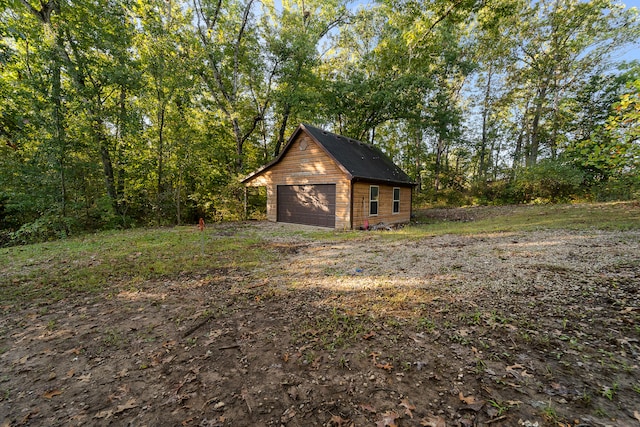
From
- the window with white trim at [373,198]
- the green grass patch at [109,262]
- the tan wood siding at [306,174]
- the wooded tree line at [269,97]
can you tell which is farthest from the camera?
the window with white trim at [373,198]

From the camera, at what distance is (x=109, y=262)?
6.25m

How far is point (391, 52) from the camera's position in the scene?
18141 mm

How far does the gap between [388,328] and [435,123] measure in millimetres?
20044

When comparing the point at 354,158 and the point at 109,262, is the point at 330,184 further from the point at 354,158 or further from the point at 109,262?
the point at 109,262

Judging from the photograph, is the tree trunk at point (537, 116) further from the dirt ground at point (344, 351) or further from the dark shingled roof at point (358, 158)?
the dirt ground at point (344, 351)

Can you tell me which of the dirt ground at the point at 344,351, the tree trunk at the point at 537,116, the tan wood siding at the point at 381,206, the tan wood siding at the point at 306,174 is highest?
the tree trunk at the point at 537,116

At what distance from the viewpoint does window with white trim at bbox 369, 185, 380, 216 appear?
12477mm

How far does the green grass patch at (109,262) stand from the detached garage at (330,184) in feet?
14.2

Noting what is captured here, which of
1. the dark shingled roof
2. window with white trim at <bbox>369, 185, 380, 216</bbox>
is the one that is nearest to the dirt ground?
the dark shingled roof

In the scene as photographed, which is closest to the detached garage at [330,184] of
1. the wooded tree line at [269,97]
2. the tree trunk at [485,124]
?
the wooded tree line at [269,97]

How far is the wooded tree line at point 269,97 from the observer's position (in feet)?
31.4

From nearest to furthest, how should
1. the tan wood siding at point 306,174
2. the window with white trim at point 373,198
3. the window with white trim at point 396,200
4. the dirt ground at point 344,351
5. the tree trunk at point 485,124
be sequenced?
the dirt ground at point 344,351, the tan wood siding at point 306,174, the window with white trim at point 373,198, the window with white trim at point 396,200, the tree trunk at point 485,124

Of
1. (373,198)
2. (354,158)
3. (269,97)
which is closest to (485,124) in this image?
(354,158)

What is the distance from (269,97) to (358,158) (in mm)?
7829
